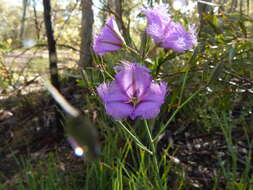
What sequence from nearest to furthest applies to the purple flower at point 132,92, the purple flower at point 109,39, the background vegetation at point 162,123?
the purple flower at point 132,92 → the purple flower at point 109,39 → the background vegetation at point 162,123

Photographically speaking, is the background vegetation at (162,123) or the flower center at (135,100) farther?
the background vegetation at (162,123)

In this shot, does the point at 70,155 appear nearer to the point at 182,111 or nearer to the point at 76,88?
the point at 182,111

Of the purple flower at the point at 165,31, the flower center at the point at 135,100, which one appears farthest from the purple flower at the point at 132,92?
the purple flower at the point at 165,31

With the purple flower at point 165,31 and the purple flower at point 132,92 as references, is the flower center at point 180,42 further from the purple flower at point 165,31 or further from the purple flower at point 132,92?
the purple flower at point 132,92

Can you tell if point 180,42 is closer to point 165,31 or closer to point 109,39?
point 165,31

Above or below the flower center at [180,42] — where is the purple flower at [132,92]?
below
